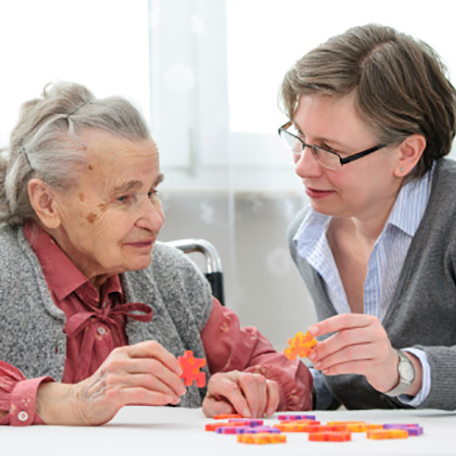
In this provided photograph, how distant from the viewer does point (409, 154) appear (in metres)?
1.78

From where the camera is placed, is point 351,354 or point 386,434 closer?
point 386,434

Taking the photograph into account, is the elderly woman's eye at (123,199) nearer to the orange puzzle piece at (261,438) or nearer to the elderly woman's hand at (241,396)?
the elderly woman's hand at (241,396)

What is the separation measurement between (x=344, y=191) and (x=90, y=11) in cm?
112

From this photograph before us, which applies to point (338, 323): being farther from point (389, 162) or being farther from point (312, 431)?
point (389, 162)

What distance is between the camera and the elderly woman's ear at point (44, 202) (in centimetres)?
153

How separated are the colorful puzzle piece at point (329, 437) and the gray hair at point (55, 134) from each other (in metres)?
0.77

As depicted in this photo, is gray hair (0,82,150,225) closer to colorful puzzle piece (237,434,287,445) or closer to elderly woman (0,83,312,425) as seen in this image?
elderly woman (0,83,312,425)

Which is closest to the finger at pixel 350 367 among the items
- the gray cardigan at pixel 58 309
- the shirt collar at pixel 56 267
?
the gray cardigan at pixel 58 309

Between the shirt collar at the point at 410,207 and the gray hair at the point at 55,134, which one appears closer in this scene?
the gray hair at the point at 55,134

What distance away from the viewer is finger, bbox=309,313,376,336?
4.22 feet

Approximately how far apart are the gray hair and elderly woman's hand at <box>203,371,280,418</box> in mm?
494

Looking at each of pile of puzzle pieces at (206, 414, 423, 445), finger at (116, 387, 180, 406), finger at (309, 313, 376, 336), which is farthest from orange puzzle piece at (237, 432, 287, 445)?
finger at (309, 313, 376, 336)

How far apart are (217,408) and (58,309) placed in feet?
1.17

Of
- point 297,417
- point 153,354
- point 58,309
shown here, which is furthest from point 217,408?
point 58,309
